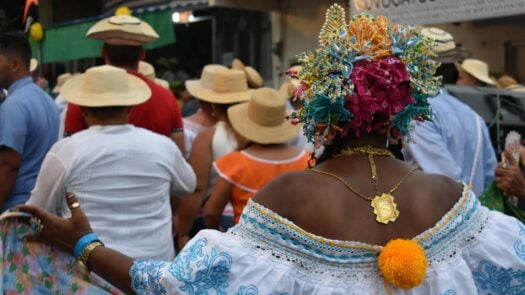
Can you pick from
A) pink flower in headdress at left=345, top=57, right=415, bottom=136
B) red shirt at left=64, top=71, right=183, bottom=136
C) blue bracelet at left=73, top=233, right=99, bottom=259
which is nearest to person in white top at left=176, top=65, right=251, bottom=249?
red shirt at left=64, top=71, right=183, bottom=136

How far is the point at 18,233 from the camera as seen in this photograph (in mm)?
3129

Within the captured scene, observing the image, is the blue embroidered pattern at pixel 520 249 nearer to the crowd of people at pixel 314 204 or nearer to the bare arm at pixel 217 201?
the crowd of people at pixel 314 204

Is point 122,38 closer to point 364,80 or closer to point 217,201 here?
point 217,201

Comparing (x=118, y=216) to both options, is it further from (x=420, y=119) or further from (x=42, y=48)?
(x=42, y=48)

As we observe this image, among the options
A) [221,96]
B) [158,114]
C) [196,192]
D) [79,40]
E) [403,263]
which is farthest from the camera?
[79,40]

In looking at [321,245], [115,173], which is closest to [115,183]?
[115,173]

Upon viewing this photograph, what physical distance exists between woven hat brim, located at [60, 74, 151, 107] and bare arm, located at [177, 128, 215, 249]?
95 centimetres

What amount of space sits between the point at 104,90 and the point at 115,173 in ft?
1.60

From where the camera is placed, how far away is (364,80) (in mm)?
2105

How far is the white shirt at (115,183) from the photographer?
333cm

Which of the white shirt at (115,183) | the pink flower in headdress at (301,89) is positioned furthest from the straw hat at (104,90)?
the pink flower in headdress at (301,89)

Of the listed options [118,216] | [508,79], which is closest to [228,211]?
[118,216]

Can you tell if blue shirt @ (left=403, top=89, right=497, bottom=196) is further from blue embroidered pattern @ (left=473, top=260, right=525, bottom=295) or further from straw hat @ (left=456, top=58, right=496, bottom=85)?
straw hat @ (left=456, top=58, right=496, bottom=85)

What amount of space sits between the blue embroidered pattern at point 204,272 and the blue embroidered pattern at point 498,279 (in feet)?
2.50
